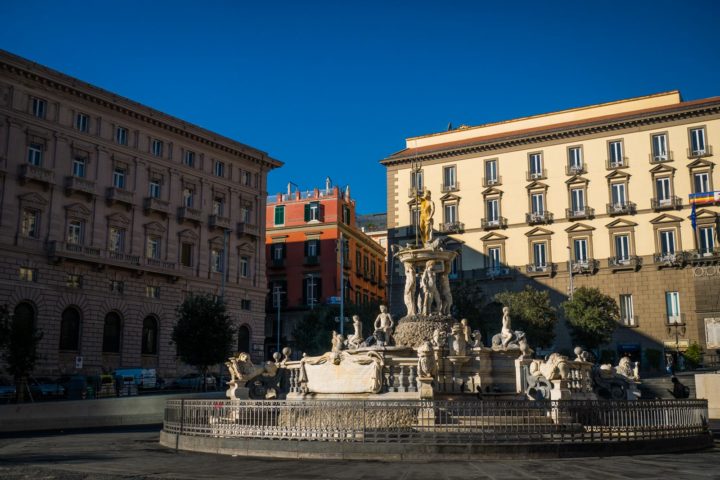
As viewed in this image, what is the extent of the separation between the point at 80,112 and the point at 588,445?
140ft

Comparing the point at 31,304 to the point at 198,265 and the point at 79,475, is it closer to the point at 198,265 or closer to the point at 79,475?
the point at 198,265

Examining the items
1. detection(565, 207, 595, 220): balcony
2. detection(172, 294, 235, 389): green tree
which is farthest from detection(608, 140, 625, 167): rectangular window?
detection(172, 294, 235, 389): green tree

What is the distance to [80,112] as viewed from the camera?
156 feet

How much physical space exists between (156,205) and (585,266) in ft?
103

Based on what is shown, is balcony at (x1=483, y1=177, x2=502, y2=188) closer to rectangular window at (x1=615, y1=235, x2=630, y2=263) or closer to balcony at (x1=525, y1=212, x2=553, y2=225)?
balcony at (x1=525, y1=212, x2=553, y2=225)

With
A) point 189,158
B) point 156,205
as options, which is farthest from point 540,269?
point 156,205

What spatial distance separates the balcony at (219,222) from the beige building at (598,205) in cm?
1360

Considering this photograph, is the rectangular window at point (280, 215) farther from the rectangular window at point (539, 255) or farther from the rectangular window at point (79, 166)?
the rectangular window at point (539, 255)

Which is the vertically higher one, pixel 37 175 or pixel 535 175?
pixel 535 175

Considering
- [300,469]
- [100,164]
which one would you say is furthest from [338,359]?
[100,164]

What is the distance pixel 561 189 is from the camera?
54.0 metres

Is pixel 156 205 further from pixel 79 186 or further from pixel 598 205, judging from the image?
pixel 598 205

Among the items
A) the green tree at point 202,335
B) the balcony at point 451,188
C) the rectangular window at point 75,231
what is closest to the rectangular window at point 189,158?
the rectangular window at point 75,231

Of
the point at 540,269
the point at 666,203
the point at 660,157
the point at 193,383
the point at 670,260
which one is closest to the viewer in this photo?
the point at 193,383
